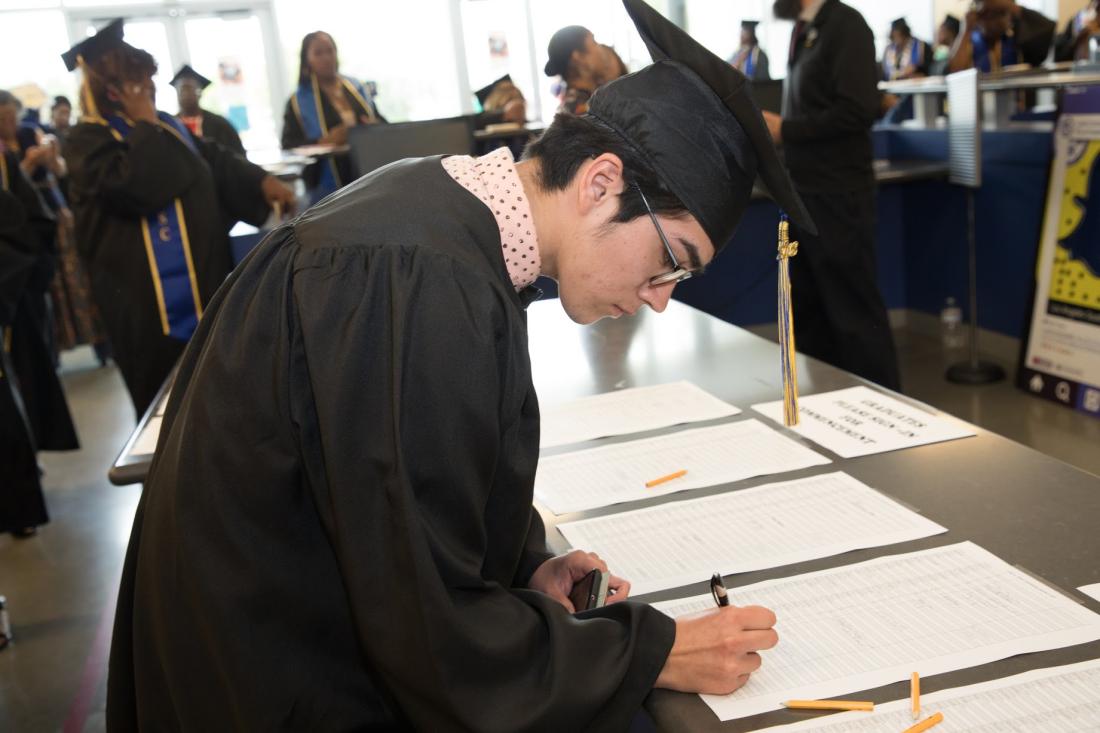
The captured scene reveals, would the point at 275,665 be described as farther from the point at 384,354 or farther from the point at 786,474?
the point at 786,474

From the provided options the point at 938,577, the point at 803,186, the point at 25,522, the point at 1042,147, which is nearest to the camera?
the point at 938,577

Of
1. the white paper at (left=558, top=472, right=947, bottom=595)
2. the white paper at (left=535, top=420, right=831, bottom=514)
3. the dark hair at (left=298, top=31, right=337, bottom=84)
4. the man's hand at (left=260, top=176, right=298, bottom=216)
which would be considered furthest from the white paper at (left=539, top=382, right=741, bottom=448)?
the dark hair at (left=298, top=31, right=337, bottom=84)

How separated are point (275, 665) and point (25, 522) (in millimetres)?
2725

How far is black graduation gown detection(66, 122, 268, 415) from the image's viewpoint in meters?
2.99

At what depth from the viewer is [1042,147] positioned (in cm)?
437

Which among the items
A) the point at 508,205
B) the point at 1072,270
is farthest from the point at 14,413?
the point at 1072,270

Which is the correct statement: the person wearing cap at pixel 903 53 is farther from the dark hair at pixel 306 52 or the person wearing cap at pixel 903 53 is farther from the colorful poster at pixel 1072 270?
the colorful poster at pixel 1072 270

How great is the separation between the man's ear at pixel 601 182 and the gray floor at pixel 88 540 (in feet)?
7.27

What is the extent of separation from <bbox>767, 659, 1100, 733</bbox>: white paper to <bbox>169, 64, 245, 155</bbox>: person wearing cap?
227 inches

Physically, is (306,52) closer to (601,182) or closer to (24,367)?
(24,367)

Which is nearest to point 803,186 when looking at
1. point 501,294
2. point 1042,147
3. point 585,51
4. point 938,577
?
point 585,51

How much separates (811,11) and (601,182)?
284 centimetres

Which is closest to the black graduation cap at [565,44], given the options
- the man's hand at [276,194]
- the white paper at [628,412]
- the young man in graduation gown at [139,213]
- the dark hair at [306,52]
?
the man's hand at [276,194]

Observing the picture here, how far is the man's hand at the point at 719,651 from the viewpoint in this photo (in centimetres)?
104
